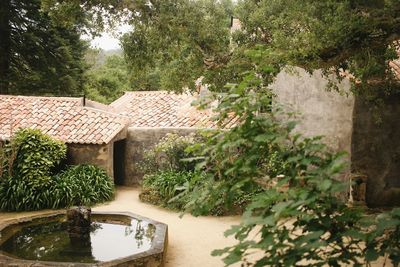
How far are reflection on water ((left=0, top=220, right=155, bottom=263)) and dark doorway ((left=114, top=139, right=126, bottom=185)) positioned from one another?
21.9 feet

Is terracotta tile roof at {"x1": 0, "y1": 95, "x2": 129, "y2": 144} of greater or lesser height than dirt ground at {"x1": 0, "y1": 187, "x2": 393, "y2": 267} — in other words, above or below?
above

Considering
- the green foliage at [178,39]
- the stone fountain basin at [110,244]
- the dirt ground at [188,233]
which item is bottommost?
the dirt ground at [188,233]

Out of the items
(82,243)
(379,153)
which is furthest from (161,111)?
(82,243)

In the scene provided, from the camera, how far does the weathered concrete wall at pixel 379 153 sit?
977 cm

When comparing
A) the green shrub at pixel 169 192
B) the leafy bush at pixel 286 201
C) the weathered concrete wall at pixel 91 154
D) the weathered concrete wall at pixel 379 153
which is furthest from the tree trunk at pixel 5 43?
the leafy bush at pixel 286 201

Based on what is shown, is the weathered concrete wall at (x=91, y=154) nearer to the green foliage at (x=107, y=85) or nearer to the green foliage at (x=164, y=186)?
the green foliage at (x=164, y=186)

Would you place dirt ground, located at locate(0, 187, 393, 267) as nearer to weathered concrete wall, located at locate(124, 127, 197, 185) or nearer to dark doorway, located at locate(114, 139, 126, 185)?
weathered concrete wall, located at locate(124, 127, 197, 185)

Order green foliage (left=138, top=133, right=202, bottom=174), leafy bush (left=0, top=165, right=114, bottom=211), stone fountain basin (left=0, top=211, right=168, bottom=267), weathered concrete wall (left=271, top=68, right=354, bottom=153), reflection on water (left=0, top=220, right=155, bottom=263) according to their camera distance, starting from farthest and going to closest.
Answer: green foliage (left=138, top=133, right=202, bottom=174) < leafy bush (left=0, top=165, right=114, bottom=211) < weathered concrete wall (left=271, top=68, right=354, bottom=153) < reflection on water (left=0, top=220, right=155, bottom=263) < stone fountain basin (left=0, top=211, right=168, bottom=267)

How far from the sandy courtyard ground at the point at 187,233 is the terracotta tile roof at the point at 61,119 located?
96.5 inches

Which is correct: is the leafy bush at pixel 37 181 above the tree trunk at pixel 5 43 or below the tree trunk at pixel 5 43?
below

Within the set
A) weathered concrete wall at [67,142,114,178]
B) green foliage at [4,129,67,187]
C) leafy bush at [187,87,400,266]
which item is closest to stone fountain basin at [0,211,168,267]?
green foliage at [4,129,67,187]

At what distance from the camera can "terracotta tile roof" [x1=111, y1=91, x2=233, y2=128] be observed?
15195mm

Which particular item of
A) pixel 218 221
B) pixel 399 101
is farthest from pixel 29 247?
pixel 399 101

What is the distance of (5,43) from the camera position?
1977 centimetres
